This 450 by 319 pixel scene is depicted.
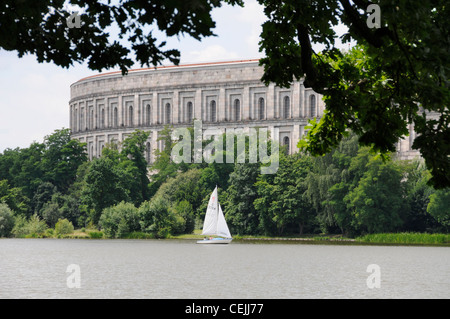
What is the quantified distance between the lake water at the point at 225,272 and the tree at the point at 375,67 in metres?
17.9

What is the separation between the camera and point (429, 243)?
6644cm

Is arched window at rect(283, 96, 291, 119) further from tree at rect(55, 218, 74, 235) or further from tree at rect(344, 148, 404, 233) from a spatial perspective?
tree at rect(344, 148, 404, 233)

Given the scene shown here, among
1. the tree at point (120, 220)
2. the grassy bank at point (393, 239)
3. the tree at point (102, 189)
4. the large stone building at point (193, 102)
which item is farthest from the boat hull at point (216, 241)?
the large stone building at point (193, 102)

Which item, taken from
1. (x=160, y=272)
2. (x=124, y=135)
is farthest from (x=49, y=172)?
(x=160, y=272)

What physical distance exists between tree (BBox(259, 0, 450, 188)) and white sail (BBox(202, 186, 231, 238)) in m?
57.7

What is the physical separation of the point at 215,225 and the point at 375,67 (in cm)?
5986

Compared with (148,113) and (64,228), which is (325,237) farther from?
(148,113)

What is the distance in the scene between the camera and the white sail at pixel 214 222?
74000mm

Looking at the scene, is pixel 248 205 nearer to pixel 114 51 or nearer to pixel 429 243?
pixel 429 243

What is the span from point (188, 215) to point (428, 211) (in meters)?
24.4

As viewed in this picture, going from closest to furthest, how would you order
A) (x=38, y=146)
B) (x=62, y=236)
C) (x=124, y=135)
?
(x=62, y=236), (x=38, y=146), (x=124, y=135)

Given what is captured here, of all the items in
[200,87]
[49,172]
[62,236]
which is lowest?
[62,236]

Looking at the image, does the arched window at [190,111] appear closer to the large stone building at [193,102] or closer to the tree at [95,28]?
the large stone building at [193,102]

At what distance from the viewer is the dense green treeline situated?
68312mm
